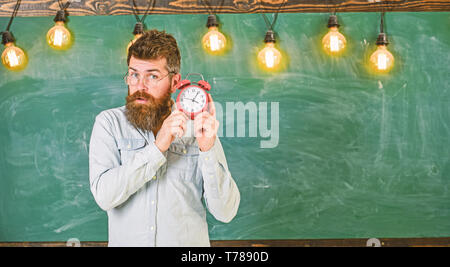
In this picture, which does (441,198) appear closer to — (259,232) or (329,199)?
(329,199)

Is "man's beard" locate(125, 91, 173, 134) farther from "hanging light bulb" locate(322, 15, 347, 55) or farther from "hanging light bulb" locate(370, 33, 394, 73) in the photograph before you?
"hanging light bulb" locate(370, 33, 394, 73)

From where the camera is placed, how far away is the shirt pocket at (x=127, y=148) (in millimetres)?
1843

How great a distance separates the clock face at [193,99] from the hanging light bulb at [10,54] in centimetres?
152

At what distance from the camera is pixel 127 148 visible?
1865 millimetres

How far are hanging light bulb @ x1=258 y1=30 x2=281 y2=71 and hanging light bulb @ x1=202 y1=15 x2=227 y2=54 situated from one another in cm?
27

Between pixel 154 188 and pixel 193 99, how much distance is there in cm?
44

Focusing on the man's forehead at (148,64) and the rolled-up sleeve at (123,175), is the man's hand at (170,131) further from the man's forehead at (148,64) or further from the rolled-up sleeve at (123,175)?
the man's forehead at (148,64)

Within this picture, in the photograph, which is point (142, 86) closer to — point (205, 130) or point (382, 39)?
point (205, 130)

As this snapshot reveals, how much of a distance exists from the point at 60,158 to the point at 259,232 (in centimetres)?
142

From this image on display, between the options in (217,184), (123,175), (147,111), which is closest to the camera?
(123,175)

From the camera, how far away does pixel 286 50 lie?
284cm

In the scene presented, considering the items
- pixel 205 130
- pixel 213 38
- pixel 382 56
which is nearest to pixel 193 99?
Answer: pixel 205 130

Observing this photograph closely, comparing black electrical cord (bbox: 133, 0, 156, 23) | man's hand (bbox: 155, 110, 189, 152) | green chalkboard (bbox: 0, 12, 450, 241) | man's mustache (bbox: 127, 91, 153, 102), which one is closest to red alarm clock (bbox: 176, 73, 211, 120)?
man's hand (bbox: 155, 110, 189, 152)

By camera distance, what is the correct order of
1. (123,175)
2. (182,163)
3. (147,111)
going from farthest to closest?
1. (147,111)
2. (182,163)
3. (123,175)
